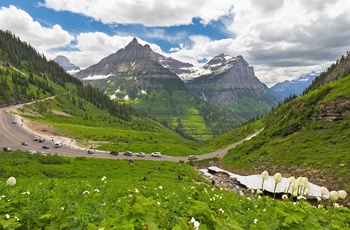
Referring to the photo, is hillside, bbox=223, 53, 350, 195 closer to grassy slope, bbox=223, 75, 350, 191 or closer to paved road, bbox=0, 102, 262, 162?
grassy slope, bbox=223, 75, 350, 191

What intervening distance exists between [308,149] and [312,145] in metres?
2.40

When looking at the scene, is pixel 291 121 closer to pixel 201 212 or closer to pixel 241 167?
pixel 241 167

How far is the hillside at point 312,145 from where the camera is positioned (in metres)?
47.2

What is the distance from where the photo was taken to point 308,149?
5884 cm

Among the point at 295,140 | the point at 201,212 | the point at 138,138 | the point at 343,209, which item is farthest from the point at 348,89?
the point at 138,138

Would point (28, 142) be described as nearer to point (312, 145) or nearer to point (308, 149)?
point (308, 149)

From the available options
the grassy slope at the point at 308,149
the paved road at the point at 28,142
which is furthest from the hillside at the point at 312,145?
the paved road at the point at 28,142

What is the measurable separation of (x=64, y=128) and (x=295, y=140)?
352 ft

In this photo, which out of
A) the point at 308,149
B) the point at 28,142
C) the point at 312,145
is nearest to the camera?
the point at 308,149

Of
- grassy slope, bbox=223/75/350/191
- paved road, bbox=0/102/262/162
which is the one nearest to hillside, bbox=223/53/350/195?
grassy slope, bbox=223/75/350/191

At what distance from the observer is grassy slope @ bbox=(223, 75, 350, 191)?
46.5 m

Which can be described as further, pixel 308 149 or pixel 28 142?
pixel 28 142

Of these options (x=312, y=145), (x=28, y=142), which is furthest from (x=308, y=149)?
(x=28, y=142)

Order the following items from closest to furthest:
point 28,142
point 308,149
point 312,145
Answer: point 308,149 → point 312,145 → point 28,142
